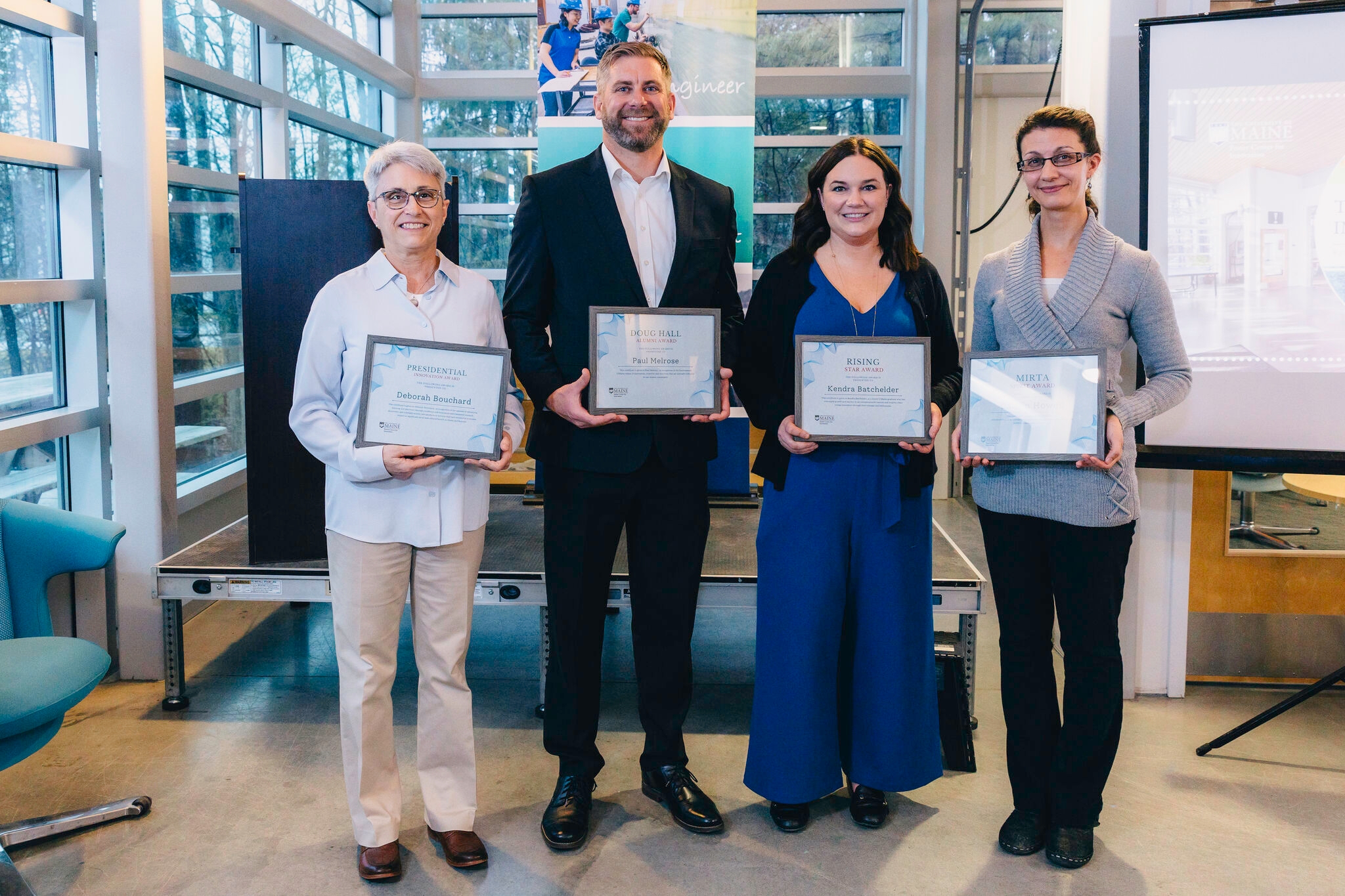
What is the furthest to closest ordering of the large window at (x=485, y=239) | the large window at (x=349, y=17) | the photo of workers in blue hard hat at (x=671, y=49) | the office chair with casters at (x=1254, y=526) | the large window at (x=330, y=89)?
1. the large window at (x=485, y=239)
2. the large window at (x=349, y=17)
3. the large window at (x=330, y=89)
4. the photo of workers in blue hard hat at (x=671, y=49)
5. the office chair with casters at (x=1254, y=526)

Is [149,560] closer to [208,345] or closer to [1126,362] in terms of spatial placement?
[208,345]

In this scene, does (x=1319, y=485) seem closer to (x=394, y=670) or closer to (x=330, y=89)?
(x=394, y=670)

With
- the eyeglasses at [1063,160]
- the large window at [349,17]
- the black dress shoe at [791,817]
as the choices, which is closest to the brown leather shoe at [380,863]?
the black dress shoe at [791,817]

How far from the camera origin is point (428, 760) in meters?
2.41

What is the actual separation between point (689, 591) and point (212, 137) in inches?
140

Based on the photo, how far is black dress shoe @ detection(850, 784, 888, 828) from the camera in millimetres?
2641

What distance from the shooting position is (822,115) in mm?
6961

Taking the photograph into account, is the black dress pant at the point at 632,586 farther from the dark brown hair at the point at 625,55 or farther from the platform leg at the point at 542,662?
the dark brown hair at the point at 625,55

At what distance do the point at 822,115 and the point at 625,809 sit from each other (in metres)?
5.49

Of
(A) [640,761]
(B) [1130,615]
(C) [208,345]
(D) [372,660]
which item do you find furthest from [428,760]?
(C) [208,345]

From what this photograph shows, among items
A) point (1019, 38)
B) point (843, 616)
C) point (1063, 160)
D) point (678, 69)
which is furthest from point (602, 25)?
point (1019, 38)

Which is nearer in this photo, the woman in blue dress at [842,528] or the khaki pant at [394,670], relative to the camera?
the khaki pant at [394,670]

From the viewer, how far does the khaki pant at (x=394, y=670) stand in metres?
2.28

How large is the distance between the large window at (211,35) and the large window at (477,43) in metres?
2.21
